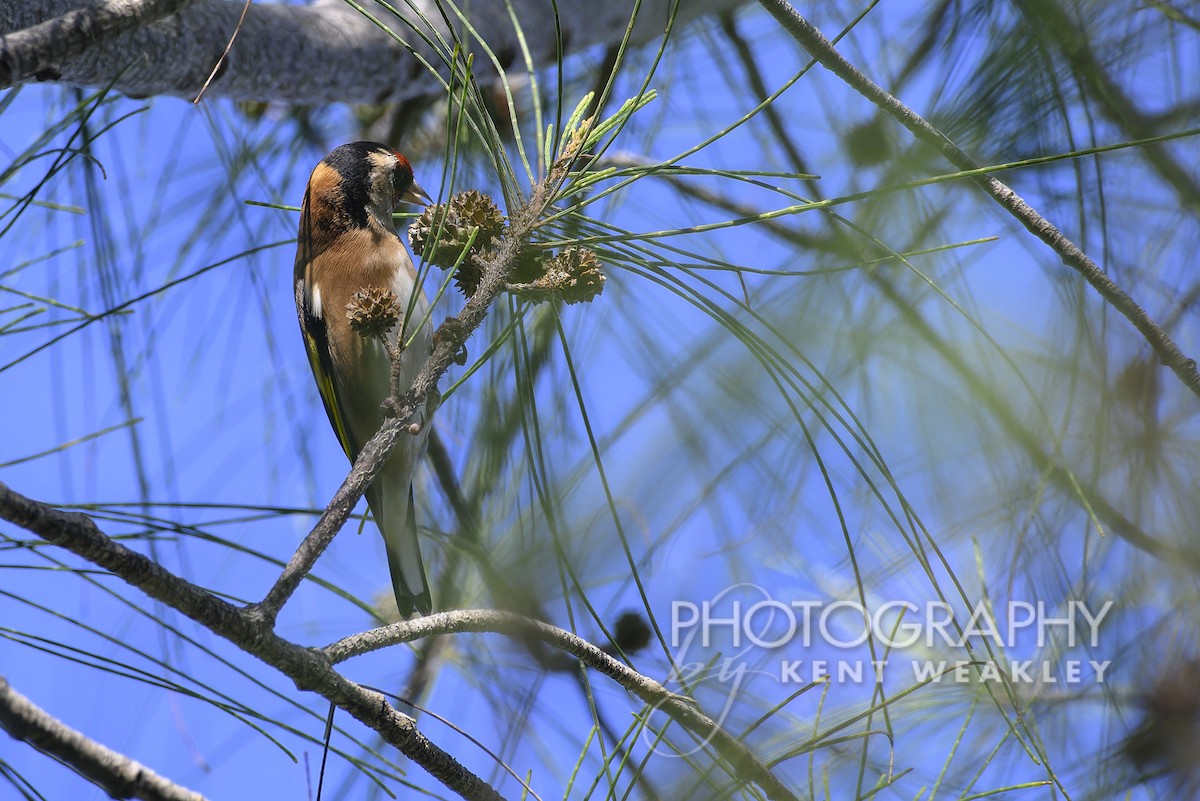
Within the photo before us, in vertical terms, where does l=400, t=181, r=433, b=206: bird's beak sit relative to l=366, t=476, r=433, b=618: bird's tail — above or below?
above

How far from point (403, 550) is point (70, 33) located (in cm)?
140

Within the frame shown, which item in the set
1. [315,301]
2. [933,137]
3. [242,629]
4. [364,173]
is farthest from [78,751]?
[364,173]

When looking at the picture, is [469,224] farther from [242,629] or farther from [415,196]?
[415,196]

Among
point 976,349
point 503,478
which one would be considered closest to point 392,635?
point 503,478

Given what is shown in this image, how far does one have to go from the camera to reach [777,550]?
4.98ft

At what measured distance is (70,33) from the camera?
32.4 inches

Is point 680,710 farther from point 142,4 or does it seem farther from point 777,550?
point 142,4

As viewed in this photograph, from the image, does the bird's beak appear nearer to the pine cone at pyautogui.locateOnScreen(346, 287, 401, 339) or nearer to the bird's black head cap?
the bird's black head cap

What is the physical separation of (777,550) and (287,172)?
1.33m

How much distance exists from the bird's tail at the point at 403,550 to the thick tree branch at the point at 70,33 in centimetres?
130

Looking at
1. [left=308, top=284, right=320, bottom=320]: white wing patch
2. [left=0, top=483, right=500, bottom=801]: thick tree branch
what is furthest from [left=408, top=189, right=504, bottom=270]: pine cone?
[left=308, top=284, right=320, bottom=320]: white wing patch

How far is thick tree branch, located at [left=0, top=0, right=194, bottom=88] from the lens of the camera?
78cm

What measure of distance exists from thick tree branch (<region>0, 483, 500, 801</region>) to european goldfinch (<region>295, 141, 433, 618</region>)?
1.03 meters

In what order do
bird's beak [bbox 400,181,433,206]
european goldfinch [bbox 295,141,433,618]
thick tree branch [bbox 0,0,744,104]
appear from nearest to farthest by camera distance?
thick tree branch [bbox 0,0,744,104] < european goldfinch [bbox 295,141,433,618] < bird's beak [bbox 400,181,433,206]
